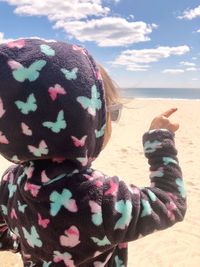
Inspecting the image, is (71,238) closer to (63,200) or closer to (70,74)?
(63,200)

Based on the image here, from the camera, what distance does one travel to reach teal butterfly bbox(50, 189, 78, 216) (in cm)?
119

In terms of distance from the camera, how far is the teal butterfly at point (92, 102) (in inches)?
45.3

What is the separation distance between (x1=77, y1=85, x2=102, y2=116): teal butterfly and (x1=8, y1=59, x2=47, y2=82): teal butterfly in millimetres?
132

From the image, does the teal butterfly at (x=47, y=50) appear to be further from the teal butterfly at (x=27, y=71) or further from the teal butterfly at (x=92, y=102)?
the teal butterfly at (x=92, y=102)

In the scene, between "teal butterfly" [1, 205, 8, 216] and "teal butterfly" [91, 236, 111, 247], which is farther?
"teal butterfly" [1, 205, 8, 216]

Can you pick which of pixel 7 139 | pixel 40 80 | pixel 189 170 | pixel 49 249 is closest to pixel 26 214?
pixel 49 249

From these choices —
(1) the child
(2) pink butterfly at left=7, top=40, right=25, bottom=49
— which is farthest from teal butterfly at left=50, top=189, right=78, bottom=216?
(2) pink butterfly at left=7, top=40, right=25, bottom=49

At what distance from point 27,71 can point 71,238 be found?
1.60 feet

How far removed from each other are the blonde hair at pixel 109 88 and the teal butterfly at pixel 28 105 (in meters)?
0.28

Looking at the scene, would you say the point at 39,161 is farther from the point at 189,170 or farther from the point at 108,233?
the point at 189,170

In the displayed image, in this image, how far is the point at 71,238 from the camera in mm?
1225

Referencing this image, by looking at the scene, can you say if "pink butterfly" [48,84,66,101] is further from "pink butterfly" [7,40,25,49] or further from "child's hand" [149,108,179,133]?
"child's hand" [149,108,179,133]

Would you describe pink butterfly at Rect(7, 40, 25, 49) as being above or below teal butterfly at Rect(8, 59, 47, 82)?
above

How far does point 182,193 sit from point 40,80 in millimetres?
551
